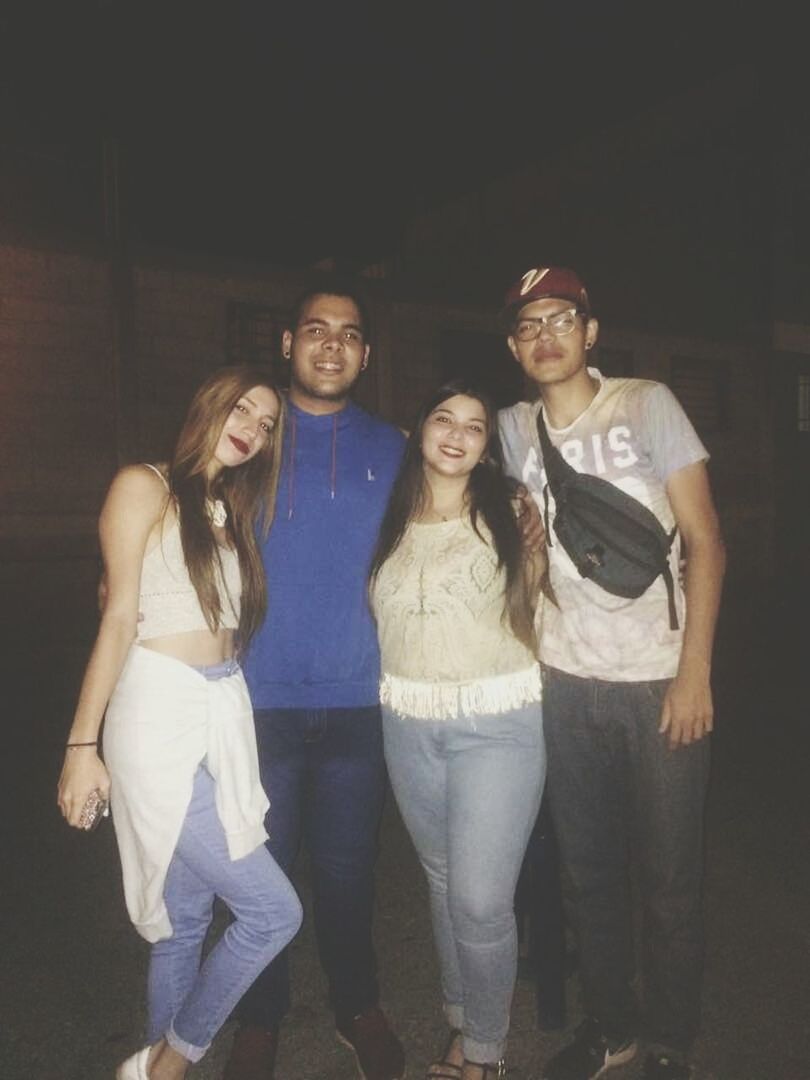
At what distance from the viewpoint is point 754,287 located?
A: 663 inches

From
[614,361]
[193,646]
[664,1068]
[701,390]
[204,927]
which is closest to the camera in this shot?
[193,646]

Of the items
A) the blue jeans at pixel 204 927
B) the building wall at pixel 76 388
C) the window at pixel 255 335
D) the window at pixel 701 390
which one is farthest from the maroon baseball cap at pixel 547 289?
the window at pixel 701 390

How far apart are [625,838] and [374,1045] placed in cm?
100

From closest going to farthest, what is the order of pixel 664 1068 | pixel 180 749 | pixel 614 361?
pixel 180 749, pixel 664 1068, pixel 614 361

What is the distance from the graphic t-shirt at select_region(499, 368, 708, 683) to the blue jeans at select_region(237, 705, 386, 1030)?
2.22ft

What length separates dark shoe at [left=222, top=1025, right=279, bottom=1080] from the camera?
2.48m

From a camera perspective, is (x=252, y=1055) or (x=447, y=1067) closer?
(x=447, y=1067)

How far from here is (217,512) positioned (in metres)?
2.37

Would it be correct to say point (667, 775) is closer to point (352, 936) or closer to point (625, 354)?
point (352, 936)

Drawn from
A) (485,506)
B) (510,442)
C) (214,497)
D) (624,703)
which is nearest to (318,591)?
(214,497)

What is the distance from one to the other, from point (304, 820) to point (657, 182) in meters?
14.7

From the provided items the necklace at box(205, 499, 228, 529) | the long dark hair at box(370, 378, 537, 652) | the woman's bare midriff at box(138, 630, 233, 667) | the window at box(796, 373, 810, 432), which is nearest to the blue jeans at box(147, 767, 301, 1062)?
the woman's bare midriff at box(138, 630, 233, 667)

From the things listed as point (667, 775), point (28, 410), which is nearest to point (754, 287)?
point (28, 410)

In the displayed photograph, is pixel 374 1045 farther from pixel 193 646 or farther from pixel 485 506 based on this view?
pixel 485 506
